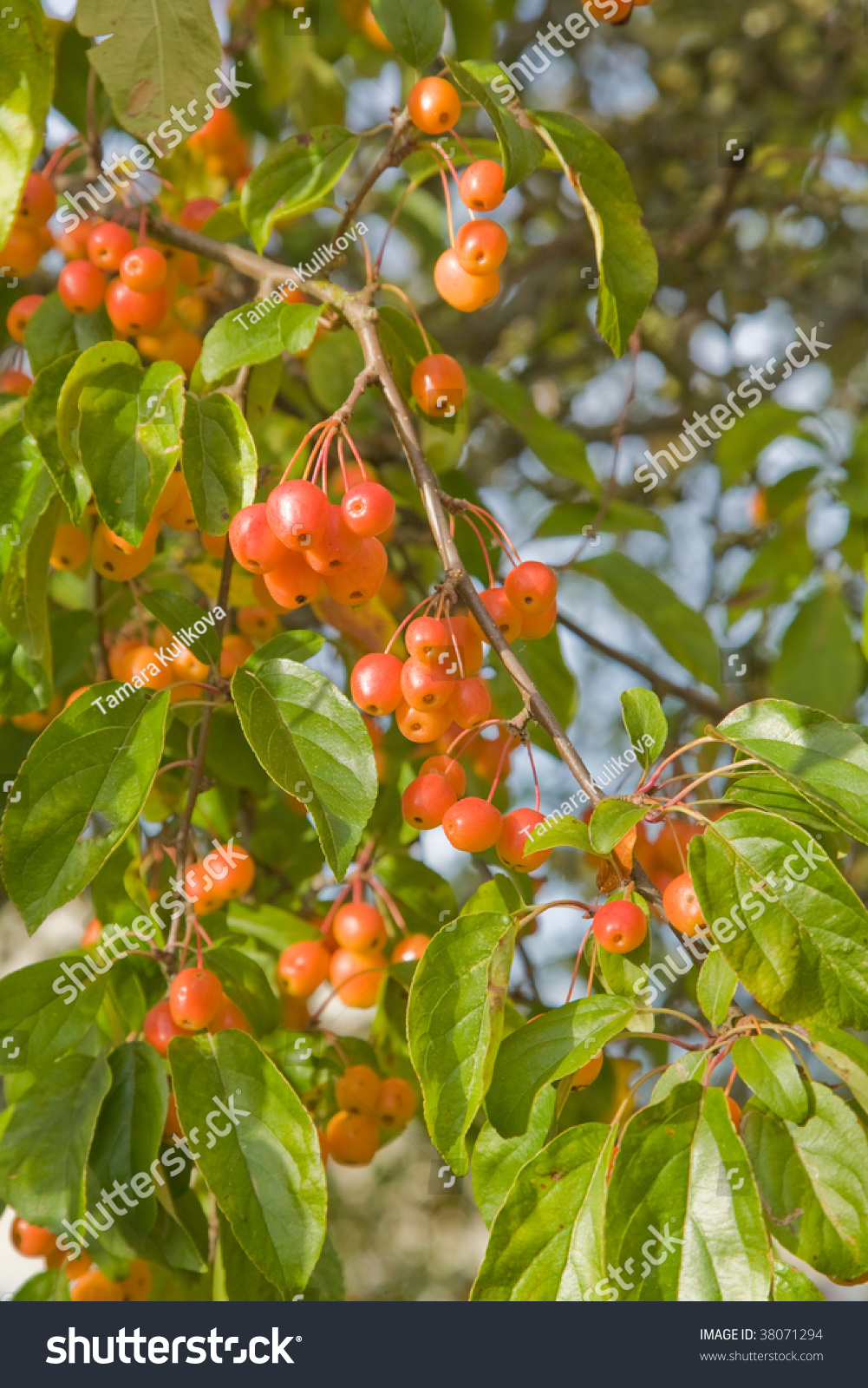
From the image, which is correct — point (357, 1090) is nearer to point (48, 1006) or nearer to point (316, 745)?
point (48, 1006)

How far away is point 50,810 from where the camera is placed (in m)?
1.27

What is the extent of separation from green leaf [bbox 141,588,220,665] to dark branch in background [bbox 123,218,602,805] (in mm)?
195

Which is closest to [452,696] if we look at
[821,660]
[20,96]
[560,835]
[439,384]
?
[560,835]

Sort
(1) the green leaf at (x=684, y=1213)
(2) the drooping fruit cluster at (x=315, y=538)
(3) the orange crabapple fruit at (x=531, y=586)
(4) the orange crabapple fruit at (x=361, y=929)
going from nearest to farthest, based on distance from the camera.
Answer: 1. (1) the green leaf at (x=684, y=1213)
2. (2) the drooping fruit cluster at (x=315, y=538)
3. (3) the orange crabapple fruit at (x=531, y=586)
4. (4) the orange crabapple fruit at (x=361, y=929)

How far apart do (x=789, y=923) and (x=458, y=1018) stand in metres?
0.33

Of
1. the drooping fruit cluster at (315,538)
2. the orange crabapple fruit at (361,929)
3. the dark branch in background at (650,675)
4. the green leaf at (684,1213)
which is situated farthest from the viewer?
the dark branch in background at (650,675)

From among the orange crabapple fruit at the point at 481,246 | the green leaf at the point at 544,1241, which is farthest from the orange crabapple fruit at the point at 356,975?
the orange crabapple fruit at the point at 481,246

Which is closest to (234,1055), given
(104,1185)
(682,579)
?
(104,1185)

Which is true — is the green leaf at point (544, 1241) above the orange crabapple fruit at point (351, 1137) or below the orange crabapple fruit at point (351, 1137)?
above

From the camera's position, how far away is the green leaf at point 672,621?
2271 millimetres

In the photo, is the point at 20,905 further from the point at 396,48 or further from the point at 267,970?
the point at 396,48

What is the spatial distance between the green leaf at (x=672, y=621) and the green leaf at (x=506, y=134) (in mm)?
1145

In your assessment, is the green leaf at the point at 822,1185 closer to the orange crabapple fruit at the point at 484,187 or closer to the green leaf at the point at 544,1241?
the green leaf at the point at 544,1241

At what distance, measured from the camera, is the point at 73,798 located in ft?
4.19
